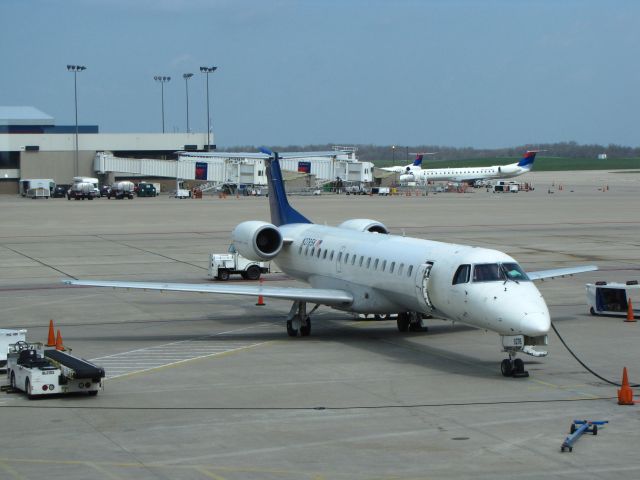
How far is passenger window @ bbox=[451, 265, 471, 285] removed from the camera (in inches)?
971

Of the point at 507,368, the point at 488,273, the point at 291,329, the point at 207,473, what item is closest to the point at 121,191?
the point at 291,329

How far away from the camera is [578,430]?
59.0ft

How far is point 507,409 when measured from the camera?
2017cm

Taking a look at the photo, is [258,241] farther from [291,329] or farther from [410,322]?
[410,322]

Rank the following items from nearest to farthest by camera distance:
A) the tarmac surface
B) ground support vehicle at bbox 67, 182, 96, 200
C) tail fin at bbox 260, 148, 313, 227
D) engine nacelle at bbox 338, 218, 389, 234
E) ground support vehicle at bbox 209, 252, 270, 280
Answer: the tarmac surface → engine nacelle at bbox 338, 218, 389, 234 → tail fin at bbox 260, 148, 313, 227 → ground support vehicle at bbox 209, 252, 270, 280 → ground support vehicle at bbox 67, 182, 96, 200

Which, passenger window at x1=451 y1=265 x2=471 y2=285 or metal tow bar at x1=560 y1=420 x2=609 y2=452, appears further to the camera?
passenger window at x1=451 y1=265 x2=471 y2=285

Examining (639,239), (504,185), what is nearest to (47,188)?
(504,185)

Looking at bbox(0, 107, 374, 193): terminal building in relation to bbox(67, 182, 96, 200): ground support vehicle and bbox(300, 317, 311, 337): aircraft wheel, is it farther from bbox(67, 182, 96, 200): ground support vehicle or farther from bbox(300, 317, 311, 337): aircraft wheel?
bbox(300, 317, 311, 337): aircraft wheel

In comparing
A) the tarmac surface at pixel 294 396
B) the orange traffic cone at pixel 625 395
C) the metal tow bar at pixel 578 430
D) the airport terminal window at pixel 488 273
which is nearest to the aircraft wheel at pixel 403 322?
the tarmac surface at pixel 294 396

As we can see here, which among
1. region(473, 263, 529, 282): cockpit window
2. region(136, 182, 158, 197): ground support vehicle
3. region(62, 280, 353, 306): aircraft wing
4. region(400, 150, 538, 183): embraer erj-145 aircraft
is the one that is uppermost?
region(400, 150, 538, 183): embraer erj-145 aircraft

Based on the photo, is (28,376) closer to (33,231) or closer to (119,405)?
(119,405)

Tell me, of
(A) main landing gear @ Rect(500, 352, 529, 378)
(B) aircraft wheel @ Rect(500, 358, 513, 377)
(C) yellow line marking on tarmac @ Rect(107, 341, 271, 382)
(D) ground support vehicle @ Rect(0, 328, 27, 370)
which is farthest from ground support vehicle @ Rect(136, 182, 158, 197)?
(A) main landing gear @ Rect(500, 352, 529, 378)

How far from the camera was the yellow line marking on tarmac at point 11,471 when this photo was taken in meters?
15.8

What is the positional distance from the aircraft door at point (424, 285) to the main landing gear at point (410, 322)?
3.03 metres
